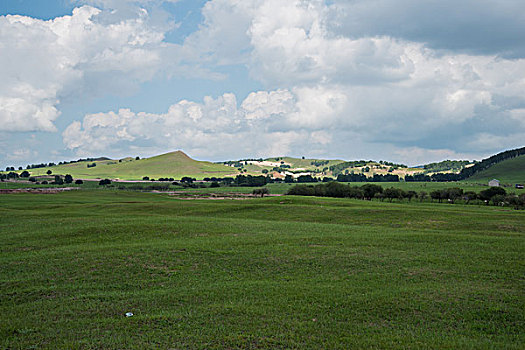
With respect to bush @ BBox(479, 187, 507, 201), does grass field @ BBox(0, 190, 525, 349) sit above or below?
below

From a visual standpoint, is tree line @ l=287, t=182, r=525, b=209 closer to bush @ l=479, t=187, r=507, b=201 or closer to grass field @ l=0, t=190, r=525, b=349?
bush @ l=479, t=187, r=507, b=201

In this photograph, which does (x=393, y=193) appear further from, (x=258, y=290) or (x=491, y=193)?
(x=258, y=290)

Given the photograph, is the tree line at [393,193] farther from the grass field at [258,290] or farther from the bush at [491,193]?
the grass field at [258,290]

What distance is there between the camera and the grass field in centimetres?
1327

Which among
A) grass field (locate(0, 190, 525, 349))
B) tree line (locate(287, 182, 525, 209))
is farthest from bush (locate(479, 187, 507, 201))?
grass field (locate(0, 190, 525, 349))

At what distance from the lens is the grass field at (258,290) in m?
13.3

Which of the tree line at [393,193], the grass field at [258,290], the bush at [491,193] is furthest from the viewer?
the tree line at [393,193]

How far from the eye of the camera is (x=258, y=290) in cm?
1844

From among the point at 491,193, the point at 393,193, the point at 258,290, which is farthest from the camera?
the point at 393,193

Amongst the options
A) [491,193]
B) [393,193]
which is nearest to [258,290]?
[393,193]

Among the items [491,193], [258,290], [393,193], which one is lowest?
[258,290]

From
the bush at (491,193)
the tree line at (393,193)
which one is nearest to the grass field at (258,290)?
the tree line at (393,193)

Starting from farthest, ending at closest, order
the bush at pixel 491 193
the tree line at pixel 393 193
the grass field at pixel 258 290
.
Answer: the tree line at pixel 393 193
the bush at pixel 491 193
the grass field at pixel 258 290

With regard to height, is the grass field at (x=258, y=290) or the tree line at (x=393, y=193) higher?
the tree line at (x=393, y=193)
